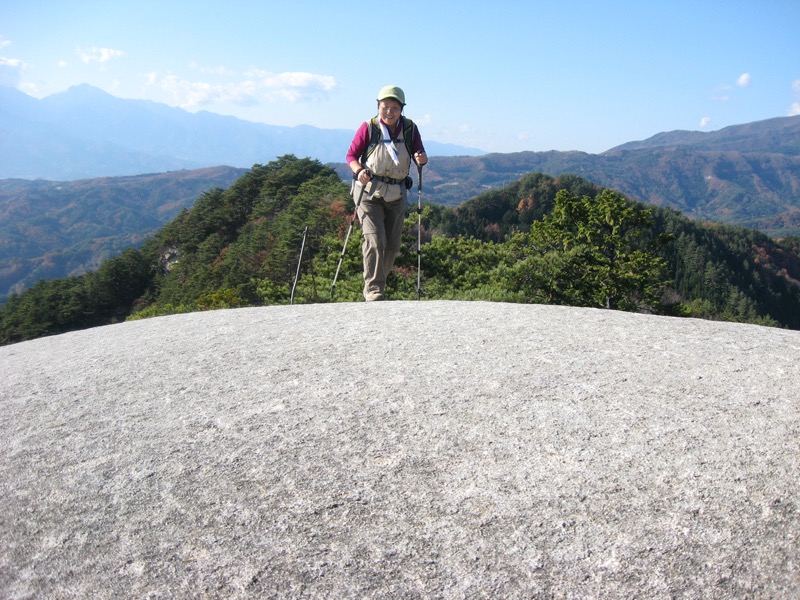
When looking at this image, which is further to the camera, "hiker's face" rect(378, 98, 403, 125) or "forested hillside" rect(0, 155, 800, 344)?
"forested hillside" rect(0, 155, 800, 344)

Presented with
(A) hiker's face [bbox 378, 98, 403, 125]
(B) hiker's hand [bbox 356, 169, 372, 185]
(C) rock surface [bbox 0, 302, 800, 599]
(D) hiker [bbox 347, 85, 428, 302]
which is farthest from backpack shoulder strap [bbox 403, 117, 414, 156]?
(C) rock surface [bbox 0, 302, 800, 599]

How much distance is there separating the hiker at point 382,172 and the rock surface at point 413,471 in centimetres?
336

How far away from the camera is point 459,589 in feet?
9.82

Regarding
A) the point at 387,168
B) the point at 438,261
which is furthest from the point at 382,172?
the point at 438,261

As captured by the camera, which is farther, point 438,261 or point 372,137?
point 438,261

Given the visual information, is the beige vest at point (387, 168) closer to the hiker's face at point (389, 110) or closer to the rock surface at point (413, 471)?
the hiker's face at point (389, 110)

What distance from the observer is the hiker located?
874 cm

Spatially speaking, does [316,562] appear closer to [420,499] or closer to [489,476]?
[420,499]

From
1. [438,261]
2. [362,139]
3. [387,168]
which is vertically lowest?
[438,261]

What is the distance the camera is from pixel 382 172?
8.94 metres

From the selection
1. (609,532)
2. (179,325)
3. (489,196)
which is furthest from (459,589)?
(489,196)

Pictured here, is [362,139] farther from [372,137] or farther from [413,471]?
[413,471]

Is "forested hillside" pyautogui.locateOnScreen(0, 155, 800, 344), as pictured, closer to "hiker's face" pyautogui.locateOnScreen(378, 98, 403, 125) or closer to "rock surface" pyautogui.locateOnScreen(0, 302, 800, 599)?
"hiker's face" pyautogui.locateOnScreen(378, 98, 403, 125)

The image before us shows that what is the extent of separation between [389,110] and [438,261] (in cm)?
695
